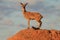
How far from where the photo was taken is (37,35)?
816 inches

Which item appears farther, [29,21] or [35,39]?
[29,21]

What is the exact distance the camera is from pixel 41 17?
21.9m

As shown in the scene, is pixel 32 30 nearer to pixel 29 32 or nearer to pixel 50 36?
pixel 29 32

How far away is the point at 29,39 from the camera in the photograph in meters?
20.3

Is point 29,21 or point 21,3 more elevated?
point 21,3

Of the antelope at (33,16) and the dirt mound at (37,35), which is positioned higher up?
the antelope at (33,16)

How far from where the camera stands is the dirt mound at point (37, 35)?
67.1 feet

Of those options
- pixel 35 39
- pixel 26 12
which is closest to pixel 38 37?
pixel 35 39

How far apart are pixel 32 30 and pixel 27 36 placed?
2.56 feet

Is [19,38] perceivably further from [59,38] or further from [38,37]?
[59,38]

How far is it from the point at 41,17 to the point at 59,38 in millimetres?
2754

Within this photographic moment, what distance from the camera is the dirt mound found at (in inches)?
805

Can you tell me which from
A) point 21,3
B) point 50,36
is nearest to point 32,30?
point 50,36

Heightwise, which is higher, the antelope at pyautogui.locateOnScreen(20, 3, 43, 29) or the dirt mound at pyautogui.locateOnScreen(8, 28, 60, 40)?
the antelope at pyautogui.locateOnScreen(20, 3, 43, 29)
